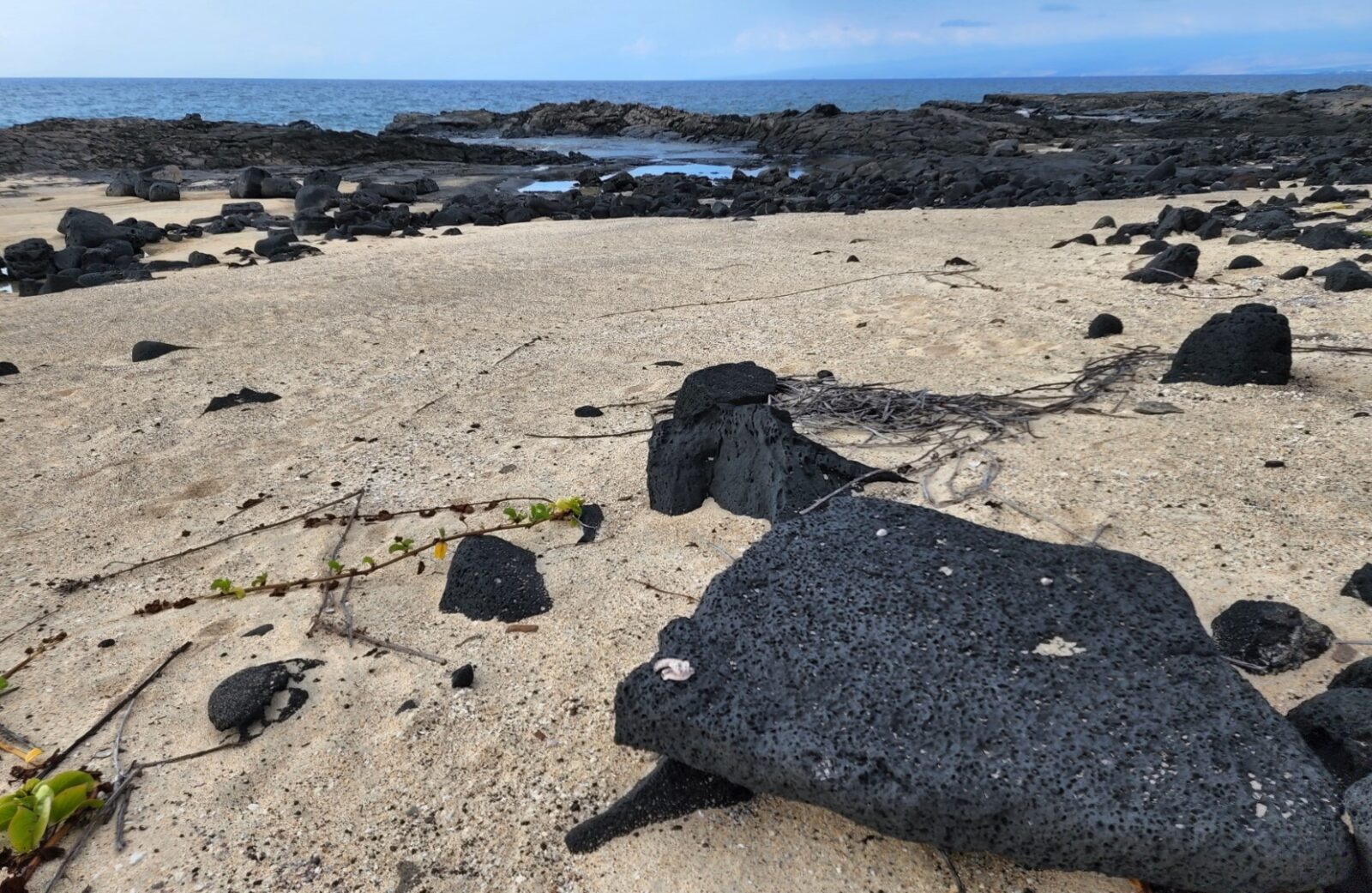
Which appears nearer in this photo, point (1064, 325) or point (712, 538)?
point (712, 538)

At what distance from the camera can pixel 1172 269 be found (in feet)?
22.1

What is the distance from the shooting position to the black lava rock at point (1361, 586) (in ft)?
8.04

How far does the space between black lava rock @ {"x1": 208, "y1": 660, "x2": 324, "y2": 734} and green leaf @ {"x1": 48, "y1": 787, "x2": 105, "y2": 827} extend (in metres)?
0.35

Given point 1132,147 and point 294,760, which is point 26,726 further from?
point 1132,147

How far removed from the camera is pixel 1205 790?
57.8 inches

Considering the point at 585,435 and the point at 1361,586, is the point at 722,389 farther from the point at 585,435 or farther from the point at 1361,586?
the point at 1361,586

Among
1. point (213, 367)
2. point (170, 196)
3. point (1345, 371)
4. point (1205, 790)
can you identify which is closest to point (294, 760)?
point (1205, 790)

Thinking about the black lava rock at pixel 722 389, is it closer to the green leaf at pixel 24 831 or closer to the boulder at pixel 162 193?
the green leaf at pixel 24 831

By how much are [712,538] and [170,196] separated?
59.5 ft

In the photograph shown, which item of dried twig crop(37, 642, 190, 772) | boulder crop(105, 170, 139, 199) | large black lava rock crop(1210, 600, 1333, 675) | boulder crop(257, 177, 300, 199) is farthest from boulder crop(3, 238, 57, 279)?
large black lava rock crop(1210, 600, 1333, 675)

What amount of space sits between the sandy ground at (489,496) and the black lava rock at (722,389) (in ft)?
1.46

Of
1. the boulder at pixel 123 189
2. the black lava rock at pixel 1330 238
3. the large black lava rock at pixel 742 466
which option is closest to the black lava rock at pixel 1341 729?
the large black lava rock at pixel 742 466

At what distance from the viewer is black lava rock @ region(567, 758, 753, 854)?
1.86 metres

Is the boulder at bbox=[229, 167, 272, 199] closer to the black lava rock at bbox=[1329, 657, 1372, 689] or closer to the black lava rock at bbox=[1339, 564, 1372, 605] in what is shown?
the black lava rock at bbox=[1339, 564, 1372, 605]
